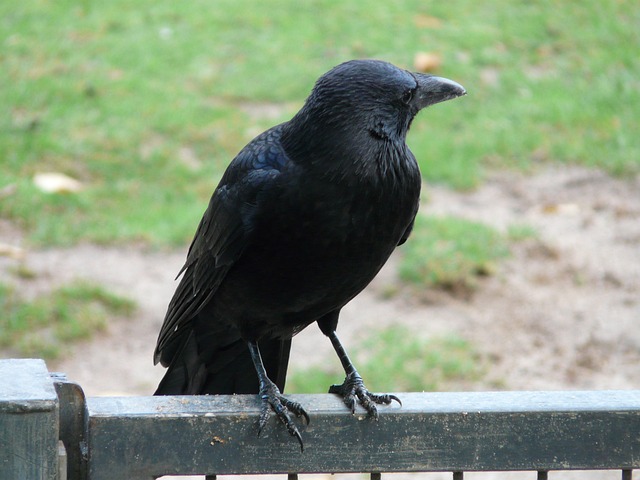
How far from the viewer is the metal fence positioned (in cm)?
209

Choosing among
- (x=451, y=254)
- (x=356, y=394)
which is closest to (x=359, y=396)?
(x=356, y=394)

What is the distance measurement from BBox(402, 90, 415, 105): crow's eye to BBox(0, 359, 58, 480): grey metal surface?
4.97 feet

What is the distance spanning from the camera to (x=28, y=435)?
6.09 feet

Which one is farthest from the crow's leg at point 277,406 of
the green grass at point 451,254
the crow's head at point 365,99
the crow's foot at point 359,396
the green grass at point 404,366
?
the green grass at point 451,254

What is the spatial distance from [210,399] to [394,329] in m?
3.33

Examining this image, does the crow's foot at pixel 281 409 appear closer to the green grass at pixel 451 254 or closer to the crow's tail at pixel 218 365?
the crow's tail at pixel 218 365

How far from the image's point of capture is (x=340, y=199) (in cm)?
277

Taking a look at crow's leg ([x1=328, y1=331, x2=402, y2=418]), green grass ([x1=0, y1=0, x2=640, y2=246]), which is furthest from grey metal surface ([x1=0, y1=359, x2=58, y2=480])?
green grass ([x1=0, y1=0, x2=640, y2=246])

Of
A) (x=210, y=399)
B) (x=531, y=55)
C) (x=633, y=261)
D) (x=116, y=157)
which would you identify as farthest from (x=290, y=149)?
(x=531, y=55)

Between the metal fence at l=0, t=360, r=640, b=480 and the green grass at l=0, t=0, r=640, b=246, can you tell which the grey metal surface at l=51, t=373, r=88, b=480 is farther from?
the green grass at l=0, t=0, r=640, b=246

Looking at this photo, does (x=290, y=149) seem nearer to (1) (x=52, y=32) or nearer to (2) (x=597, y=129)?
(2) (x=597, y=129)

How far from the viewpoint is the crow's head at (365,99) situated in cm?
286

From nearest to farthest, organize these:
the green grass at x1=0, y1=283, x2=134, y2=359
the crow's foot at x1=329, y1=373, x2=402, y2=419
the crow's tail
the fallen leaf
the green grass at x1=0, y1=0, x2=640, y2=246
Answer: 1. the crow's foot at x1=329, y1=373, x2=402, y2=419
2. the crow's tail
3. the green grass at x1=0, y1=283, x2=134, y2=359
4. the fallen leaf
5. the green grass at x1=0, y1=0, x2=640, y2=246

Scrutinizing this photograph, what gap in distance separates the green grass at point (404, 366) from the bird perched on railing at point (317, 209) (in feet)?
6.28
